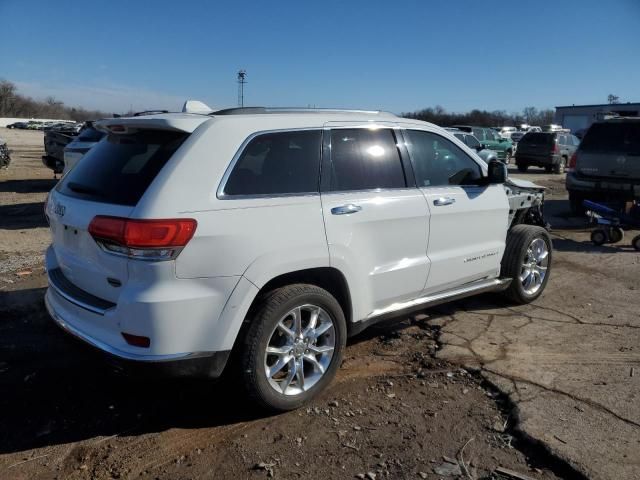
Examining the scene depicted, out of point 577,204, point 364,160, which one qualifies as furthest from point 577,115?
point 364,160

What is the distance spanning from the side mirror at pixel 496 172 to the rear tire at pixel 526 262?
81 centimetres

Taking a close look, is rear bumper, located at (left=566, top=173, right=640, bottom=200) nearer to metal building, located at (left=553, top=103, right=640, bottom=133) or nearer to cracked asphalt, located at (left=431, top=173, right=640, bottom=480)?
cracked asphalt, located at (left=431, top=173, right=640, bottom=480)

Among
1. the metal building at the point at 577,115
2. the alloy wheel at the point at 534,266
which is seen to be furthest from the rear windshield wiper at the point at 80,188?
the metal building at the point at 577,115

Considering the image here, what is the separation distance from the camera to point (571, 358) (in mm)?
4355

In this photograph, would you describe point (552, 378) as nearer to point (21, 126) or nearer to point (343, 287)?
point (343, 287)

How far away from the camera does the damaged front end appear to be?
5.50 metres

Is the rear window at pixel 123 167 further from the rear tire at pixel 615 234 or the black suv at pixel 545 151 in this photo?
the black suv at pixel 545 151

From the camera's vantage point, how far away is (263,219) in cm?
321

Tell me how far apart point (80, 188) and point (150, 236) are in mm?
885

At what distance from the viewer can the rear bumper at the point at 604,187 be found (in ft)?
31.0

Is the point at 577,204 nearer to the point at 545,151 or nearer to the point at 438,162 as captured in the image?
the point at 438,162

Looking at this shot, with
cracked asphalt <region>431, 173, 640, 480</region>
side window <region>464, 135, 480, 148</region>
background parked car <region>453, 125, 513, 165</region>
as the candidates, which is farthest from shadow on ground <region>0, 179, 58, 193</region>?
background parked car <region>453, 125, 513, 165</region>

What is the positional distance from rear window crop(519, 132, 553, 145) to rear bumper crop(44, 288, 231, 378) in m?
22.1

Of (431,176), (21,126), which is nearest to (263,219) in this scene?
(431,176)
